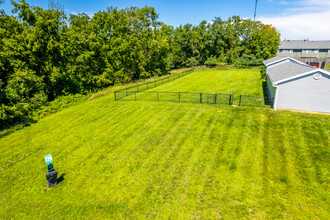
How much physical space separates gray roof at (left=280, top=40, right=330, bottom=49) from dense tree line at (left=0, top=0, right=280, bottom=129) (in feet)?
38.8

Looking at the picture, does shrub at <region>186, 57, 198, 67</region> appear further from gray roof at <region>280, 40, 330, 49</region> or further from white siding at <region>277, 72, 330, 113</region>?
white siding at <region>277, 72, 330, 113</region>

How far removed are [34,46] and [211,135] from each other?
28.3 metres

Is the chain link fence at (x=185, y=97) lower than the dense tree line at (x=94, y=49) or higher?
lower

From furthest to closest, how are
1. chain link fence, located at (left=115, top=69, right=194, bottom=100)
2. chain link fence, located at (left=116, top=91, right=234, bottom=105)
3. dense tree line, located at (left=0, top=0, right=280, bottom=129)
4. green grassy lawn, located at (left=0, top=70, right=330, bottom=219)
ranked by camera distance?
1. chain link fence, located at (left=115, top=69, right=194, bottom=100)
2. dense tree line, located at (left=0, top=0, right=280, bottom=129)
3. chain link fence, located at (left=116, top=91, right=234, bottom=105)
4. green grassy lawn, located at (left=0, top=70, right=330, bottom=219)

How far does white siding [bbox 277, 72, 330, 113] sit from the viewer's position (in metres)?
15.9

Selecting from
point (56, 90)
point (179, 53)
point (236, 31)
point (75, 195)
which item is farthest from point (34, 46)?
point (236, 31)

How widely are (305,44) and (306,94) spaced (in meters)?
73.8

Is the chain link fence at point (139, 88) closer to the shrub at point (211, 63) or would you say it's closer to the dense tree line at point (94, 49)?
the dense tree line at point (94, 49)

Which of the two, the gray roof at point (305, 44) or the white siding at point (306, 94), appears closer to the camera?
the white siding at point (306, 94)

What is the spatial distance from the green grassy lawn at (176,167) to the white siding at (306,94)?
124 cm

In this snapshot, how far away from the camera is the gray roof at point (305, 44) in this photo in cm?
6707

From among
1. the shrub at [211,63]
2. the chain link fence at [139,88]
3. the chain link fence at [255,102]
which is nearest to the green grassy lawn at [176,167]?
the chain link fence at [255,102]

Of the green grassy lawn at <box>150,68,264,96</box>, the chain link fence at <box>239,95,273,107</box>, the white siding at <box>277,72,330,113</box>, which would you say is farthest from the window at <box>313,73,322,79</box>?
the green grassy lawn at <box>150,68,264,96</box>

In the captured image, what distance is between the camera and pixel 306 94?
16.6m
